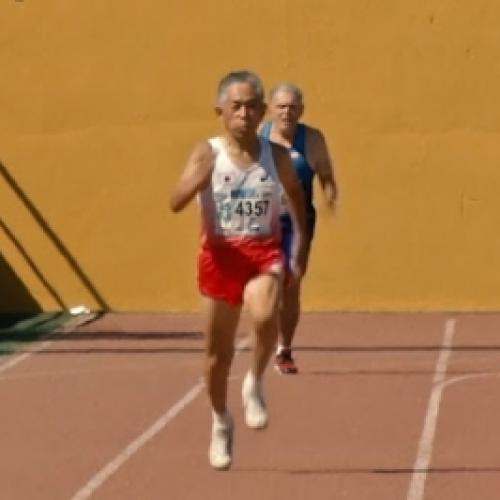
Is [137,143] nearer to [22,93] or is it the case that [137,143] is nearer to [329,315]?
[22,93]

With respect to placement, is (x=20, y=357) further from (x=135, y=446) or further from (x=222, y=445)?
(x=222, y=445)

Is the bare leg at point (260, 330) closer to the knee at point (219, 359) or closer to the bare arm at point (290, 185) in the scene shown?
the knee at point (219, 359)

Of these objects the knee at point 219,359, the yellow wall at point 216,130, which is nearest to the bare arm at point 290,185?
the knee at point 219,359

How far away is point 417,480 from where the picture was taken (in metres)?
9.02

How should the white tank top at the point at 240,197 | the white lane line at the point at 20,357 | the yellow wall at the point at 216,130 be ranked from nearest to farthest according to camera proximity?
the white tank top at the point at 240,197
the white lane line at the point at 20,357
the yellow wall at the point at 216,130

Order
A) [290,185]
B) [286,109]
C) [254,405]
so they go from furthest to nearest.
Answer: [286,109] < [254,405] < [290,185]

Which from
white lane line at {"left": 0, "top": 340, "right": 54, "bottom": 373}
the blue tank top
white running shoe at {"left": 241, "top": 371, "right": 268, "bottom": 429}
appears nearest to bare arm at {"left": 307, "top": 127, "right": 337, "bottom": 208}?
the blue tank top

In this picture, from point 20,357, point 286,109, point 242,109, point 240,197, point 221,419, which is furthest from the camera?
point 20,357

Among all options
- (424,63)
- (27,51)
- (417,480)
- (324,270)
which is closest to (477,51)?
(424,63)

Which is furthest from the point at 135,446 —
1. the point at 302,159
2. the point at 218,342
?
the point at 302,159

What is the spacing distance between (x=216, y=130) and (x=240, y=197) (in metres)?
9.37

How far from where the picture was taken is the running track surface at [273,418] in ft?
29.5

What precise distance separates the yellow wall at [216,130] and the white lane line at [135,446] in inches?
195

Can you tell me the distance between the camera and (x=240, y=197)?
821 centimetres
